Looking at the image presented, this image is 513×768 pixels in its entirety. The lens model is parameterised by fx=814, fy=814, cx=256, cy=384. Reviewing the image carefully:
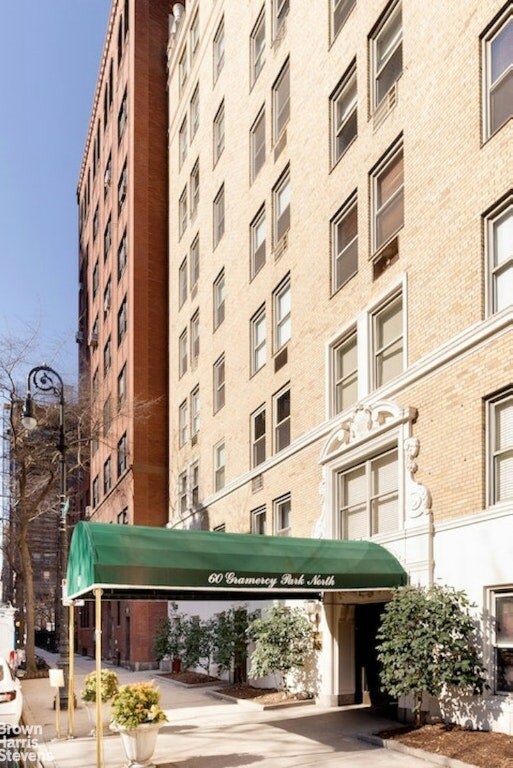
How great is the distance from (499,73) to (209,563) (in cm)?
934

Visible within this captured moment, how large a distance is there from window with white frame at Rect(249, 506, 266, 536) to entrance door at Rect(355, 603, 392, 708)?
230 inches

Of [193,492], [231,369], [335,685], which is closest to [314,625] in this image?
[335,685]

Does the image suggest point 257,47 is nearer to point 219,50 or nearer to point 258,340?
point 219,50

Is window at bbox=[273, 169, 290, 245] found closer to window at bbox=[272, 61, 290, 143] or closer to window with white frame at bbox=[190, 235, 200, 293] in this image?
window at bbox=[272, 61, 290, 143]

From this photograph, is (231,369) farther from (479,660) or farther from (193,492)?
(479,660)

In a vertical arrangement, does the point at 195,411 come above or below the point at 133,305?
below

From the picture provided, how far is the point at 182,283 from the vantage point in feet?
115

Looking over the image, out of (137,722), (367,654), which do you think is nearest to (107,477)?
(367,654)

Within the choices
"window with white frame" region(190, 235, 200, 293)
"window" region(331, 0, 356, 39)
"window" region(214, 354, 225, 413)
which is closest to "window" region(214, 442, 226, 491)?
"window" region(214, 354, 225, 413)

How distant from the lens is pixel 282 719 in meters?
16.3

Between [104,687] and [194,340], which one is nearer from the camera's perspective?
[104,687]

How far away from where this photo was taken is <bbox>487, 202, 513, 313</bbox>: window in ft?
42.2

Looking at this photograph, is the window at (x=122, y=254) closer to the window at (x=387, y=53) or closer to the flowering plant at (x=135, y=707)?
the window at (x=387, y=53)

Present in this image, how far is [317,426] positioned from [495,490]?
6870 millimetres
